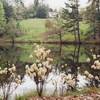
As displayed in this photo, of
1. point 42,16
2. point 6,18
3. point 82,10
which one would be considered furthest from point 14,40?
point 42,16

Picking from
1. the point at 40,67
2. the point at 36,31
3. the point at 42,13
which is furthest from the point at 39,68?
the point at 42,13

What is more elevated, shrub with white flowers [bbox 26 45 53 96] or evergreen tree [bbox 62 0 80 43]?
shrub with white flowers [bbox 26 45 53 96]

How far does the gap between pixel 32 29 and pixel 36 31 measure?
3.03 meters

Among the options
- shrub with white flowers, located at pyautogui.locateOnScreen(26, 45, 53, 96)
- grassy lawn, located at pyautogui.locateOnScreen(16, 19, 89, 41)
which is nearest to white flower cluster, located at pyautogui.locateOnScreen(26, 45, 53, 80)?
shrub with white flowers, located at pyautogui.locateOnScreen(26, 45, 53, 96)

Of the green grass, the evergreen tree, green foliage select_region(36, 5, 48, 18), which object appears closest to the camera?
the evergreen tree

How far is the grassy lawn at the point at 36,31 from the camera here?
81081 mm

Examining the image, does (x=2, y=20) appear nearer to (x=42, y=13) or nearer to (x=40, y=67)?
(x=42, y=13)

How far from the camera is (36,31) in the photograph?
91812mm

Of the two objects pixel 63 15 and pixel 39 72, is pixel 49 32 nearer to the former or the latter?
pixel 63 15

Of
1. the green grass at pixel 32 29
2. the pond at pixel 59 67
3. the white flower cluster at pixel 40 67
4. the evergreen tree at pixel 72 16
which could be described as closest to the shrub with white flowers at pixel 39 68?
the white flower cluster at pixel 40 67

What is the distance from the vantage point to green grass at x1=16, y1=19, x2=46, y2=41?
86.3 m

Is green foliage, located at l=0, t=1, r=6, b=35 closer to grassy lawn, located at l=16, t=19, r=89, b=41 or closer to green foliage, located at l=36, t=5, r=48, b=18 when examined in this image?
grassy lawn, located at l=16, t=19, r=89, b=41

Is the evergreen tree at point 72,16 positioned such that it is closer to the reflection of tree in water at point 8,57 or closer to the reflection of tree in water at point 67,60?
the reflection of tree in water at point 8,57

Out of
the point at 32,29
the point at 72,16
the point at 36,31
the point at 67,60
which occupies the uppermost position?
the point at 72,16
